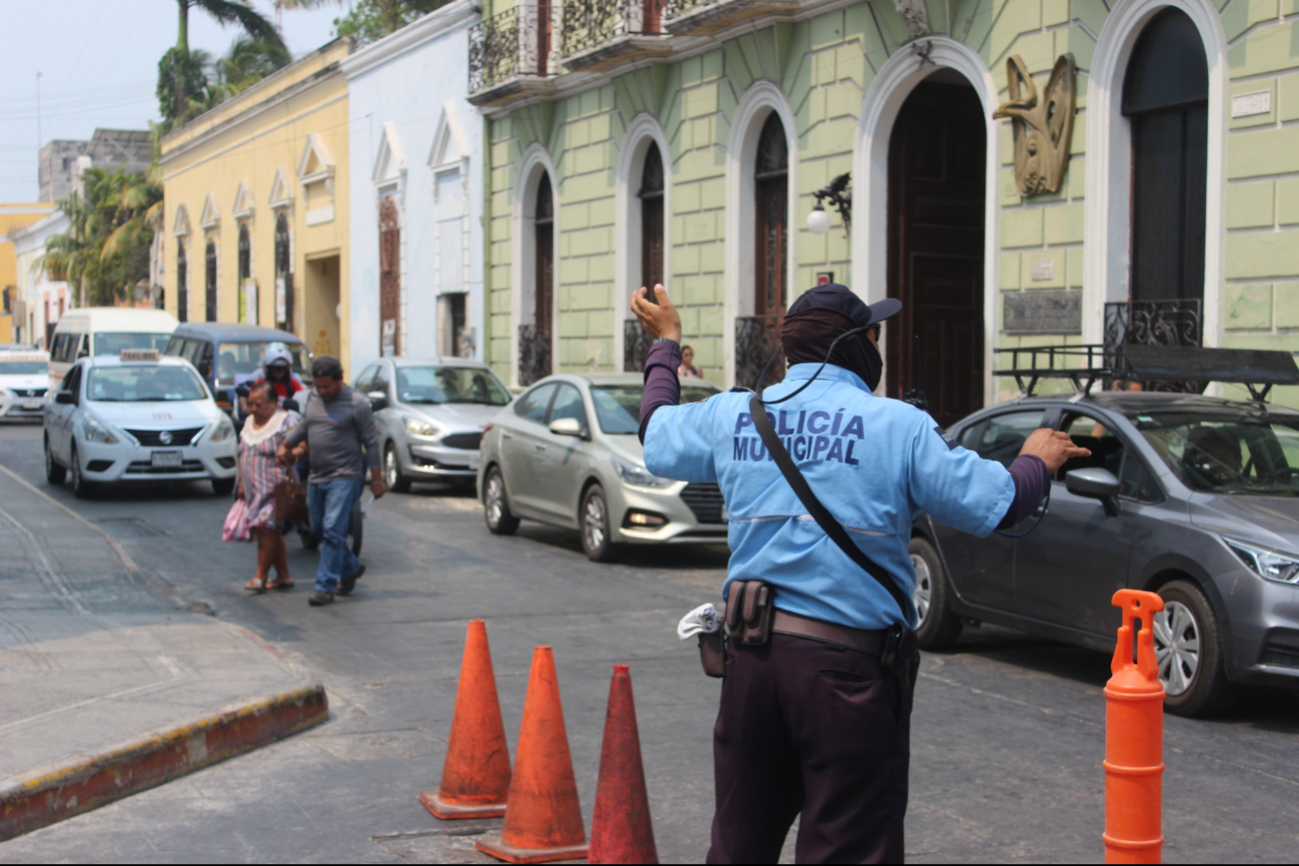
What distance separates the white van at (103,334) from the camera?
27.5 meters

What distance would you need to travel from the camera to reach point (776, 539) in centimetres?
345

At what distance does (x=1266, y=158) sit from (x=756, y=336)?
25.9 ft

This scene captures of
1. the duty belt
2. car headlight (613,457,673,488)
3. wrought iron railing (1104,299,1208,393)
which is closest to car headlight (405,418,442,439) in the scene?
car headlight (613,457,673,488)

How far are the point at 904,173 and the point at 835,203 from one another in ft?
2.89

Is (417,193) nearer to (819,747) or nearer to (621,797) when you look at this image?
(621,797)

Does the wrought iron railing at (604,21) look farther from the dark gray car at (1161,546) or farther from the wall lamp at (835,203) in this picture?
the dark gray car at (1161,546)

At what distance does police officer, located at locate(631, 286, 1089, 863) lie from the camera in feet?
10.9

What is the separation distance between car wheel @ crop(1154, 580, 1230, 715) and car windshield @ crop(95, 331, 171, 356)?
23.3 m

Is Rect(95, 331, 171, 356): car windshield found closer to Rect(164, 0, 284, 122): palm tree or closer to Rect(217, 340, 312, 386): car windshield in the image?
Rect(217, 340, 312, 386): car windshield

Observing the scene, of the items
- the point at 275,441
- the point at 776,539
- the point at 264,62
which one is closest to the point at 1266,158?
the point at 275,441

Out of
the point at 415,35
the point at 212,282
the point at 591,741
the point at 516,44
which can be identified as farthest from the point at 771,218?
the point at 212,282

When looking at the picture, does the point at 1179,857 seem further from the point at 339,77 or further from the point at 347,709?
the point at 339,77

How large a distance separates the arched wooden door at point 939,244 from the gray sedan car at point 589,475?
439cm

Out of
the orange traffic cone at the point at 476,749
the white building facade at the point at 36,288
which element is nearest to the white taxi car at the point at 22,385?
the orange traffic cone at the point at 476,749
